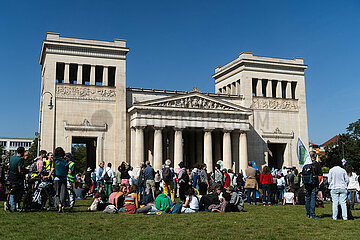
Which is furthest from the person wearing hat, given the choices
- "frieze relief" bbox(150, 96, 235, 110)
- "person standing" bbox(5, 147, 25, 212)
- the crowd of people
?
"frieze relief" bbox(150, 96, 235, 110)

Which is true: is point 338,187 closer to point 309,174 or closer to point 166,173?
point 309,174

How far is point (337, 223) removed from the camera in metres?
12.5

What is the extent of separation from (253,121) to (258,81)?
546 cm

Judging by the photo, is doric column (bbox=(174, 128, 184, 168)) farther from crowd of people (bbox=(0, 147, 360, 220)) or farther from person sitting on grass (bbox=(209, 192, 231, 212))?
person sitting on grass (bbox=(209, 192, 231, 212))

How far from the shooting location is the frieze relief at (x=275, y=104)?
1992 inches

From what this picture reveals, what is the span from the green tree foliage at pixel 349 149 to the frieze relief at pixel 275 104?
20.2m

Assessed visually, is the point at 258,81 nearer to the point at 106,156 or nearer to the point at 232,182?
the point at 106,156

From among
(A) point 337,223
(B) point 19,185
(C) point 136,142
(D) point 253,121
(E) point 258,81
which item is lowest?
(A) point 337,223

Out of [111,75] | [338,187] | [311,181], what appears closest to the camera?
[338,187]

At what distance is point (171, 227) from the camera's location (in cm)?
1138

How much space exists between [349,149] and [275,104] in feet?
89.4

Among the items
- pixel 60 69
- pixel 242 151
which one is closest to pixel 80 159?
pixel 60 69

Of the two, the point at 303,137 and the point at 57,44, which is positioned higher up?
the point at 57,44

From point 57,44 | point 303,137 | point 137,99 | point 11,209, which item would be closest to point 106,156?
point 137,99
